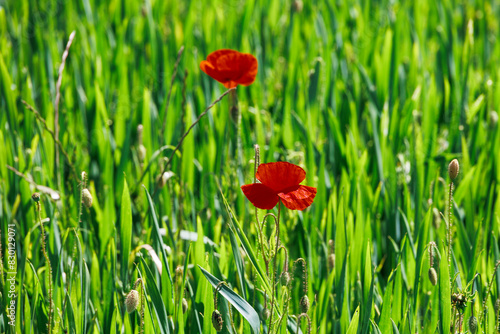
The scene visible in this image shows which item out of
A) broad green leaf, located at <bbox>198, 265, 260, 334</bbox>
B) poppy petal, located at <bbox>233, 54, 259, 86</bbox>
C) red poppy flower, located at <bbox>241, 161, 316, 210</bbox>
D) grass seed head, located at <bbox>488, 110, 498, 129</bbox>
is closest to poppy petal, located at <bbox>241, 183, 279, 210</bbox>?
red poppy flower, located at <bbox>241, 161, 316, 210</bbox>

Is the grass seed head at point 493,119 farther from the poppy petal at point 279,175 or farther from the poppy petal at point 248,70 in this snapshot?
the poppy petal at point 279,175

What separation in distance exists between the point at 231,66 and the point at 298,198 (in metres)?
0.41

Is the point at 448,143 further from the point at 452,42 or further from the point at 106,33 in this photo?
the point at 106,33

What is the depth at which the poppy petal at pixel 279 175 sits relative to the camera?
774 millimetres

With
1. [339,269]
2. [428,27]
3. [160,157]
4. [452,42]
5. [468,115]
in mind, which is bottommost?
[339,269]

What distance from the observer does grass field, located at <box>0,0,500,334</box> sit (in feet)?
3.03

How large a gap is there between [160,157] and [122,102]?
1.23 ft

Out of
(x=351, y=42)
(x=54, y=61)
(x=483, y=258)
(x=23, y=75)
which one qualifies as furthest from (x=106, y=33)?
(x=483, y=258)

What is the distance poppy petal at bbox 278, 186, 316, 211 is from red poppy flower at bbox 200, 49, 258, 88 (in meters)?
0.38

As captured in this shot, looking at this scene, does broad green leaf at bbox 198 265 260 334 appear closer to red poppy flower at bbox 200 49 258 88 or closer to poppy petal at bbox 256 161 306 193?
poppy petal at bbox 256 161 306 193

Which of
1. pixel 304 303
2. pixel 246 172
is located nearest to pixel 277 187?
pixel 304 303

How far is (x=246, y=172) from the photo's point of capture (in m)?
1.34

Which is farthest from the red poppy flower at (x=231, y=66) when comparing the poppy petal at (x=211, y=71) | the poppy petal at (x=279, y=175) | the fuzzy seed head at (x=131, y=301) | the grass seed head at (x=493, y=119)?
the grass seed head at (x=493, y=119)

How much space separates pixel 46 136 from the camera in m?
1.41
